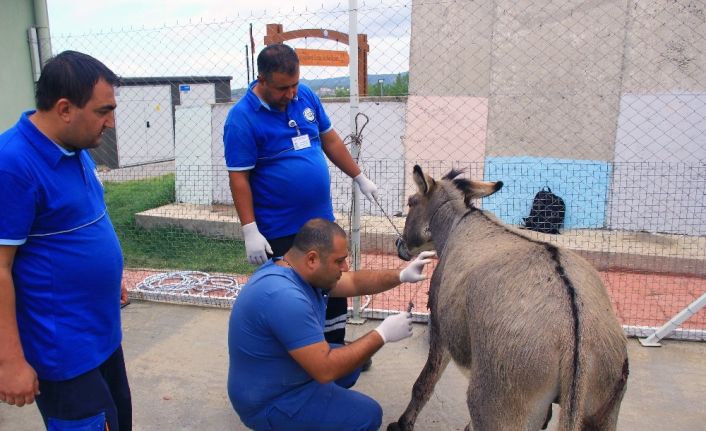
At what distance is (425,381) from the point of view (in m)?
3.33

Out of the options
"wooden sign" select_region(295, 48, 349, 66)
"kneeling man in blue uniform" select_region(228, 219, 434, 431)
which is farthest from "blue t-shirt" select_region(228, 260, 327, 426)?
"wooden sign" select_region(295, 48, 349, 66)

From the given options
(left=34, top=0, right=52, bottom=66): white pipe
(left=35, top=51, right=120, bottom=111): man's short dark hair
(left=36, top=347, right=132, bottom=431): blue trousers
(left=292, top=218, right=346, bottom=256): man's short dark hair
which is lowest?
→ (left=36, top=347, right=132, bottom=431): blue trousers

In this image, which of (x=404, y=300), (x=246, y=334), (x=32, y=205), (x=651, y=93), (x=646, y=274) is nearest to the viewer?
(x=32, y=205)

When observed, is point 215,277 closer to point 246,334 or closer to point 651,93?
point 246,334

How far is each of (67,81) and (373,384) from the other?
295cm

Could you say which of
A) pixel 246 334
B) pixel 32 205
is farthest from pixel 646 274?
pixel 32 205

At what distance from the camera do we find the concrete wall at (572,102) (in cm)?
812

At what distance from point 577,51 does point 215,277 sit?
6.37 metres

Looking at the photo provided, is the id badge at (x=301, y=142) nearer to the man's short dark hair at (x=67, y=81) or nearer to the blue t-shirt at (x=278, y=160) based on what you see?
the blue t-shirt at (x=278, y=160)

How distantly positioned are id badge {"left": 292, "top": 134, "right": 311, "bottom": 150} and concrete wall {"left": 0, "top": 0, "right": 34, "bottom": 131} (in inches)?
155

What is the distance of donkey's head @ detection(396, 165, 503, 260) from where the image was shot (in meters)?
3.49

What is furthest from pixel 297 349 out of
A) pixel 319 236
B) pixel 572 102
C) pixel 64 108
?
pixel 572 102

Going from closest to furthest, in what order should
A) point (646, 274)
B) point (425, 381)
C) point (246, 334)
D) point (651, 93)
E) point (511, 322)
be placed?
1. point (511, 322)
2. point (246, 334)
3. point (425, 381)
4. point (646, 274)
5. point (651, 93)

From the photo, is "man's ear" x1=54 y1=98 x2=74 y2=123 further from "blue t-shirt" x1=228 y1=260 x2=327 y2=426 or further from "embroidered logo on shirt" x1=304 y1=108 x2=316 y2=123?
"embroidered logo on shirt" x1=304 y1=108 x2=316 y2=123
